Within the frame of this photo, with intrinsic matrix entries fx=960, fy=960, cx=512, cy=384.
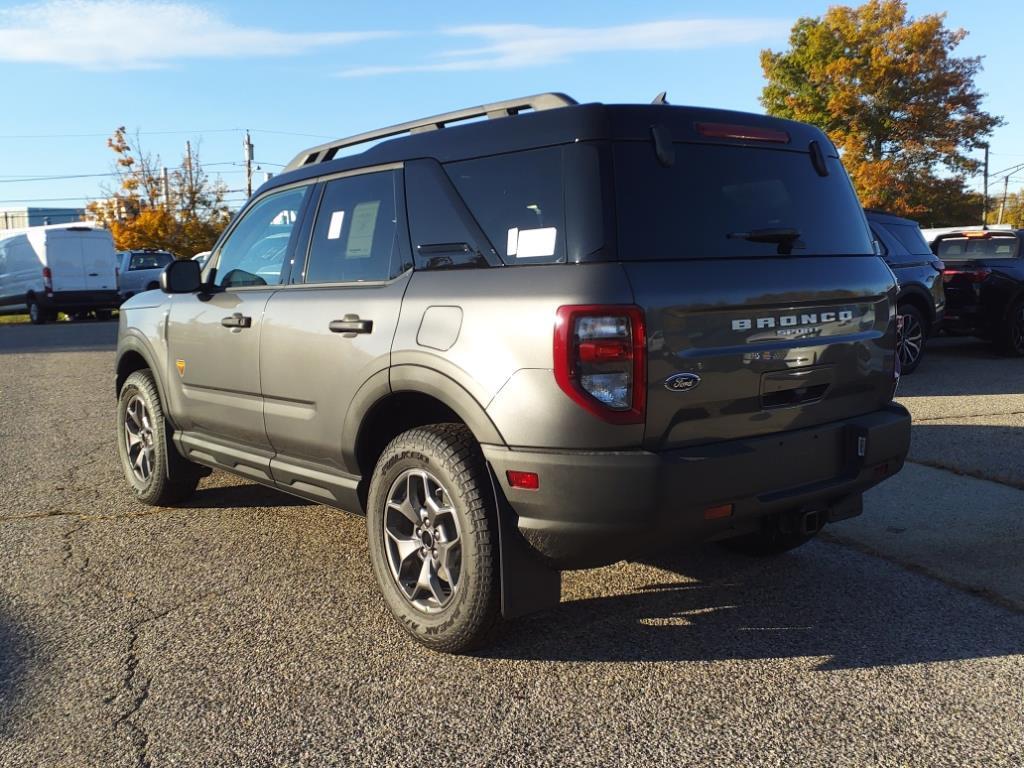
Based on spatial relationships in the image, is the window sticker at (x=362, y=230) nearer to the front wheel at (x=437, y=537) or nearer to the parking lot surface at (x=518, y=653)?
the front wheel at (x=437, y=537)

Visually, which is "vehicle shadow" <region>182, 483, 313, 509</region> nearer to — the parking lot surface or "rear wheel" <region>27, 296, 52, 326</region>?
the parking lot surface

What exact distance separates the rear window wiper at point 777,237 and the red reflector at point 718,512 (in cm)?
97

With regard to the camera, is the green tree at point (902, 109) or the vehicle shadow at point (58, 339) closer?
the vehicle shadow at point (58, 339)

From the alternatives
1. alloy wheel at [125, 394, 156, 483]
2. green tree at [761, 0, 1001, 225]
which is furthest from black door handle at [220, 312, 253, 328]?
green tree at [761, 0, 1001, 225]

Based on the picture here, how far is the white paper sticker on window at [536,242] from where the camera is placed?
3270 millimetres

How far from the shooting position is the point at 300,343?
13.9 ft

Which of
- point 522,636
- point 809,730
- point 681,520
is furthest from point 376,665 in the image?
point 809,730

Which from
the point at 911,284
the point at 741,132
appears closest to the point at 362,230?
the point at 741,132

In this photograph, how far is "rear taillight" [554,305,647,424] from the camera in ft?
9.98

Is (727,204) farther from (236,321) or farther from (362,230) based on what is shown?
(236,321)

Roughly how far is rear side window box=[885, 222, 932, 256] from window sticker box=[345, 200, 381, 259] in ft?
27.0

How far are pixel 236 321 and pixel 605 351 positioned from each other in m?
2.35

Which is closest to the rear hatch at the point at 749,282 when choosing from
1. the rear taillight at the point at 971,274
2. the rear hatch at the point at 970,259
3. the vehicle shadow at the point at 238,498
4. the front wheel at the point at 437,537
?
the front wheel at the point at 437,537

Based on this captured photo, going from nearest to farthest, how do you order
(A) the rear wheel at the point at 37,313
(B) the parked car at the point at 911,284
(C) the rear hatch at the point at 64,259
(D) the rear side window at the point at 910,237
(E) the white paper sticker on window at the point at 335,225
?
1. (E) the white paper sticker on window at the point at 335,225
2. (B) the parked car at the point at 911,284
3. (D) the rear side window at the point at 910,237
4. (C) the rear hatch at the point at 64,259
5. (A) the rear wheel at the point at 37,313
